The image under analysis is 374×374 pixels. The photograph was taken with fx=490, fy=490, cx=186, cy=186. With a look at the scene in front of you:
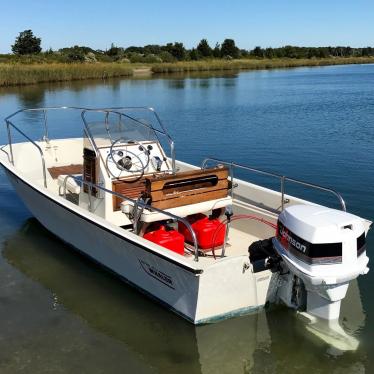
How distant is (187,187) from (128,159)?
50.3 inches

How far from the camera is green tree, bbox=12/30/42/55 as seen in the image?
Result: 65188mm

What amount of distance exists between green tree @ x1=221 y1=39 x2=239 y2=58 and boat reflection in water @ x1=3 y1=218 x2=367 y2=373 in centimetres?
8644

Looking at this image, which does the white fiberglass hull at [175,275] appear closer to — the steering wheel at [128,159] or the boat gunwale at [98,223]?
the boat gunwale at [98,223]

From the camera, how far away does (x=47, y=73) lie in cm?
3688

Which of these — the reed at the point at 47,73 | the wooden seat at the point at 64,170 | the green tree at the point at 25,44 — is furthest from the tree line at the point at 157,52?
the wooden seat at the point at 64,170

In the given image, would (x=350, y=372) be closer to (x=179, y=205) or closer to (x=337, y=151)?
(x=179, y=205)

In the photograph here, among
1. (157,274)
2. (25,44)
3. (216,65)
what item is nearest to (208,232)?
(157,274)

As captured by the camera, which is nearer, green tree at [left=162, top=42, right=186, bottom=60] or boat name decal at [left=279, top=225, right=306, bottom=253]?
boat name decal at [left=279, top=225, right=306, bottom=253]

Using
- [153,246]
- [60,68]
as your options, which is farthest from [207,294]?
[60,68]

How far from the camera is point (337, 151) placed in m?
13.1

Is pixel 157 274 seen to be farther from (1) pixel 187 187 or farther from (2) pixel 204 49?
(2) pixel 204 49

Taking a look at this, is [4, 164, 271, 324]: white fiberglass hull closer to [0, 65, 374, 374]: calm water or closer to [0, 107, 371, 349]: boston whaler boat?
[0, 107, 371, 349]: boston whaler boat

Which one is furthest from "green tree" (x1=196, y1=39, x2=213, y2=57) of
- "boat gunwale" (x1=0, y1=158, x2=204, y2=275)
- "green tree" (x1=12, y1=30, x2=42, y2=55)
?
"boat gunwale" (x1=0, y1=158, x2=204, y2=275)

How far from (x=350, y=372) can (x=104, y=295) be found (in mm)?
2995
